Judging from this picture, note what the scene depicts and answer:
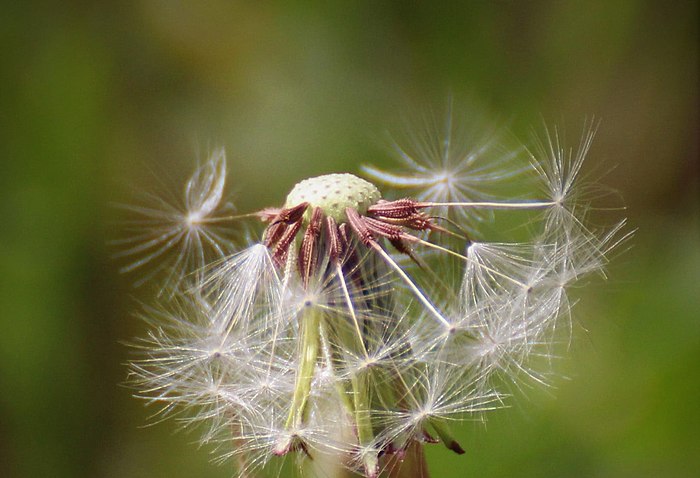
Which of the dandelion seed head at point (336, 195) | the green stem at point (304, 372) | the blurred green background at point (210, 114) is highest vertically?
the blurred green background at point (210, 114)

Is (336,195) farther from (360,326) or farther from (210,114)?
(210,114)

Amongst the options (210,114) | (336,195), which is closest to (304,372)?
(336,195)

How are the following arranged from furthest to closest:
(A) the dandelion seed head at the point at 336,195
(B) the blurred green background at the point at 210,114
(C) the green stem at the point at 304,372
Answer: (B) the blurred green background at the point at 210,114 < (A) the dandelion seed head at the point at 336,195 < (C) the green stem at the point at 304,372

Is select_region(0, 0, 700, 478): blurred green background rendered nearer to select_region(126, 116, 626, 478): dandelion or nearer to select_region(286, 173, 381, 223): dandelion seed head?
select_region(126, 116, 626, 478): dandelion

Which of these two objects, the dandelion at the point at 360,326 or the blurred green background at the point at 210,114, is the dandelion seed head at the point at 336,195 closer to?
the dandelion at the point at 360,326

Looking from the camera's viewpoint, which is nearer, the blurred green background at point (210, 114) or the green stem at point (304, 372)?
the green stem at point (304, 372)

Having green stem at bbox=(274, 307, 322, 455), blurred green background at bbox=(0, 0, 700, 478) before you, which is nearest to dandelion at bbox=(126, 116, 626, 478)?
green stem at bbox=(274, 307, 322, 455)

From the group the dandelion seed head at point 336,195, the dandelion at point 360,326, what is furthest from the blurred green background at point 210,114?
the dandelion seed head at point 336,195
